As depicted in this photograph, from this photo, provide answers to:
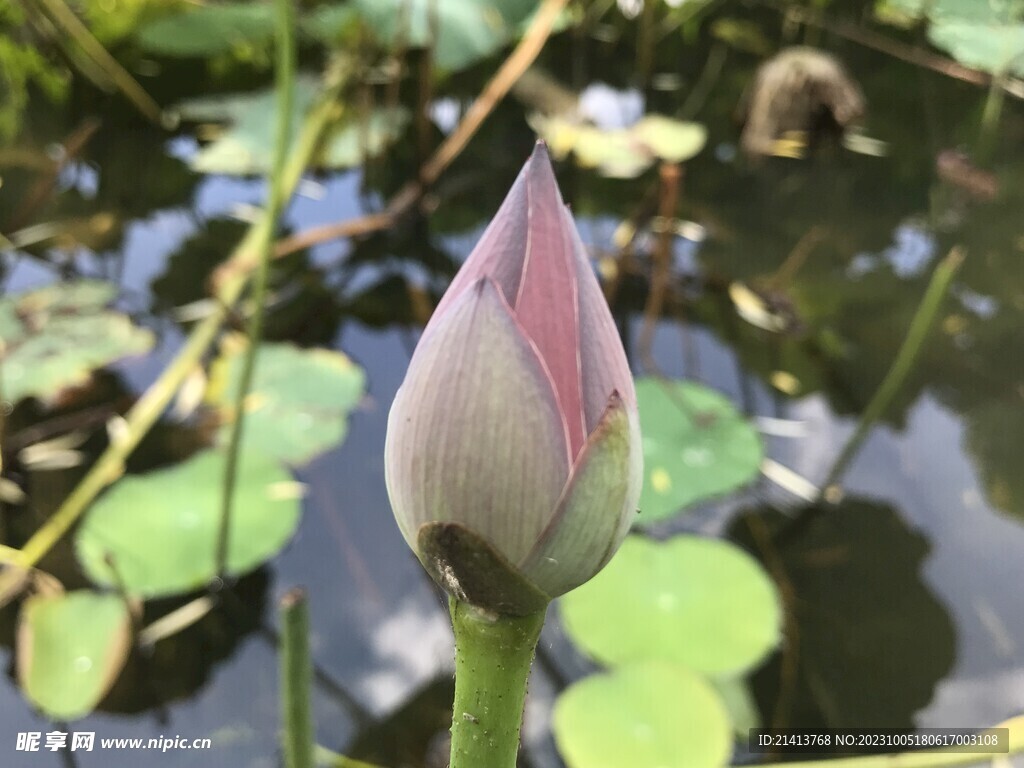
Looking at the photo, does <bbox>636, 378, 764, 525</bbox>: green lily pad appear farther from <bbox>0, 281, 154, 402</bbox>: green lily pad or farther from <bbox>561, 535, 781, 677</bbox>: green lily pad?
<bbox>0, 281, 154, 402</bbox>: green lily pad

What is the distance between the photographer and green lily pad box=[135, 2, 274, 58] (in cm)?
112

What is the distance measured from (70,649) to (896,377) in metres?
0.75

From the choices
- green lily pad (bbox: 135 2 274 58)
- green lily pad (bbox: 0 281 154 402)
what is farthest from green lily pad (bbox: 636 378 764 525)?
green lily pad (bbox: 135 2 274 58)

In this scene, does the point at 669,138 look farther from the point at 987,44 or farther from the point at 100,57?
the point at 100,57

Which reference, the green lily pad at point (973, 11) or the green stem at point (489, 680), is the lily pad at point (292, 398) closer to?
the green stem at point (489, 680)

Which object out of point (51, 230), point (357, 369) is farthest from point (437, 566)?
point (51, 230)

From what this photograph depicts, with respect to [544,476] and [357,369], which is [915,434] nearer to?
[357,369]

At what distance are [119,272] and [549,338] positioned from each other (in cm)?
88

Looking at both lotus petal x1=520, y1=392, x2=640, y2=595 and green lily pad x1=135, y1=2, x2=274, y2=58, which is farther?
green lily pad x1=135, y1=2, x2=274, y2=58

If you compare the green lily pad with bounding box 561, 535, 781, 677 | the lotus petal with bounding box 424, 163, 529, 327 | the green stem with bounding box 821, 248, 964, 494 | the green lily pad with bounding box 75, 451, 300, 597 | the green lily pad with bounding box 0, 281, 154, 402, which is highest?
the lotus petal with bounding box 424, 163, 529, 327

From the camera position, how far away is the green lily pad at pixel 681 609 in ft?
1.88

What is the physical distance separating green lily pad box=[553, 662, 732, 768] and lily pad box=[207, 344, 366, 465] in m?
0.34

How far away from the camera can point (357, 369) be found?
787mm

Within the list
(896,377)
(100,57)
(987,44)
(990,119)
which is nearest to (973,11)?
(987,44)
